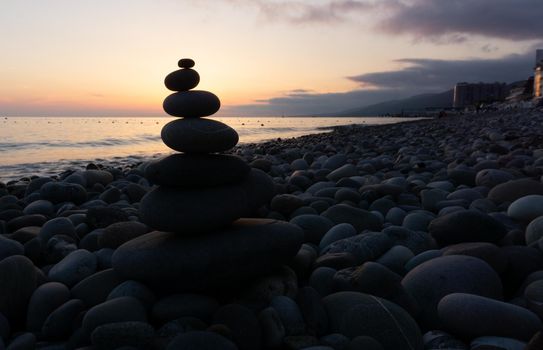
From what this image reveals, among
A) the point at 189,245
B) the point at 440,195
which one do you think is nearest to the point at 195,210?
the point at 189,245

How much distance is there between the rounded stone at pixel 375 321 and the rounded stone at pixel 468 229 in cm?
135

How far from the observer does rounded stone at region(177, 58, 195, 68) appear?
3560 mm

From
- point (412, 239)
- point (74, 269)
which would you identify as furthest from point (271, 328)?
point (412, 239)

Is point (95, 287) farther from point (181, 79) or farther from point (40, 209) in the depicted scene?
point (40, 209)

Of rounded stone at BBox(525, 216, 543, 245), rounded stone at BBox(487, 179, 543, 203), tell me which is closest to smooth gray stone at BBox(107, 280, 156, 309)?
rounded stone at BBox(525, 216, 543, 245)

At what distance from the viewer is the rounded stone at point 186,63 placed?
140 inches

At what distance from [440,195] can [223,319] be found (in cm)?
374

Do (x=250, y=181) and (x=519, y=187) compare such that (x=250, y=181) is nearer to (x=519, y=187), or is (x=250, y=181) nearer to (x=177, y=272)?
(x=177, y=272)

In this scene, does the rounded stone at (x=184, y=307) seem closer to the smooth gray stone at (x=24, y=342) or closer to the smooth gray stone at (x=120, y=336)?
the smooth gray stone at (x=120, y=336)

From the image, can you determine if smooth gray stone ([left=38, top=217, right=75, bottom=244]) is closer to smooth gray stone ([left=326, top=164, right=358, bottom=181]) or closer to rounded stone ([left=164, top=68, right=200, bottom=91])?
rounded stone ([left=164, top=68, right=200, bottom=91])

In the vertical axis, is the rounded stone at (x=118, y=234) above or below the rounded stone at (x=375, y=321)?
above

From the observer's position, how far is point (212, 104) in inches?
136

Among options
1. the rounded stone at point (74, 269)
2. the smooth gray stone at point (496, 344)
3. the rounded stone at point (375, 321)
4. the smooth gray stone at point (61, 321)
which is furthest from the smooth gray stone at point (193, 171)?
the smooth gray stone at point (496, 344)

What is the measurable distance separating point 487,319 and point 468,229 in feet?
4.56
